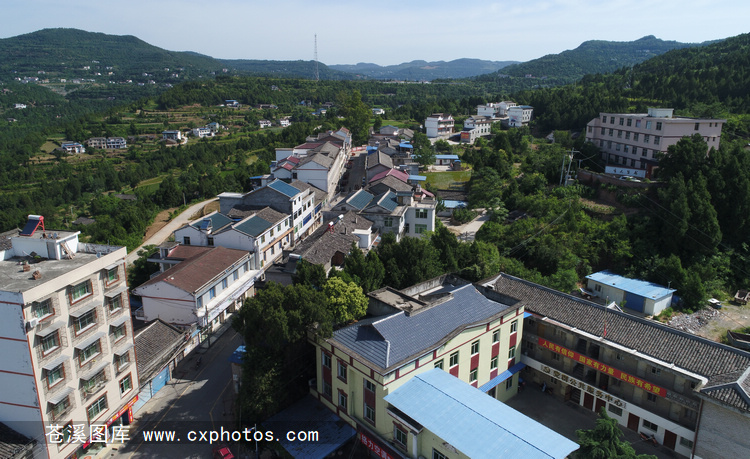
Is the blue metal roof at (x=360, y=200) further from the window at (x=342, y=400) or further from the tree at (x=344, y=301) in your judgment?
the window at (x=342, y=400)

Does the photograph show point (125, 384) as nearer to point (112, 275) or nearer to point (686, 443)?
point (112, 275)

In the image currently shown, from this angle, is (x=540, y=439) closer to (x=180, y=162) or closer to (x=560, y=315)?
(x=560, y=315)

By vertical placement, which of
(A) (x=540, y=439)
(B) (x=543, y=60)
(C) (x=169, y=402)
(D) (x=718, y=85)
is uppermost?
(B) (x=543, y=60)

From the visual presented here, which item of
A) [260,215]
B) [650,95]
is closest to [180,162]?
[260,215]

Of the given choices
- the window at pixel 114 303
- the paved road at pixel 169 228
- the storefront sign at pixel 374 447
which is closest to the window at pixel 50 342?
the window at pixel 114 303

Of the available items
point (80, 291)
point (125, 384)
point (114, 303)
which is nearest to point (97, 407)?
point (125, 384)

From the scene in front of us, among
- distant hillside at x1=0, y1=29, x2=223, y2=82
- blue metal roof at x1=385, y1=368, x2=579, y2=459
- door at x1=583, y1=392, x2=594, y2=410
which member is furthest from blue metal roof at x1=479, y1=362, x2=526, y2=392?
distant hillside at x1=0, y1=29, x2=223, y2=82
